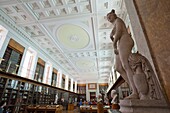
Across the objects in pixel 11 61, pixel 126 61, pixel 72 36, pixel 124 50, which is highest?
pixel 72 36

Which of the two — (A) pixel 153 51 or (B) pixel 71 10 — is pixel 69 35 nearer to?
(B) pixel 71 10

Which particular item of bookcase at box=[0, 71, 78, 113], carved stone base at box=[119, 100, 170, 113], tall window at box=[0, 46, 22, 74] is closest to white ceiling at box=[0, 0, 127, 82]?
tall window at box=[0, 46, 22, 74]

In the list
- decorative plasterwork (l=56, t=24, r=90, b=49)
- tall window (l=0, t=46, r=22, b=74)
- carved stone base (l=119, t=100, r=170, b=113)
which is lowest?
carved stone base (l=119, t=100, r=170, b=113)

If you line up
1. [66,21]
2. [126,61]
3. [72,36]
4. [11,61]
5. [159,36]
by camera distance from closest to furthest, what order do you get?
[159,36] → [126,61] → [11,61] → [66,21] → [72,36]

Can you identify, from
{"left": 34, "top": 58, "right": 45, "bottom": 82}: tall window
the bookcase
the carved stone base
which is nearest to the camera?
the carved stone base

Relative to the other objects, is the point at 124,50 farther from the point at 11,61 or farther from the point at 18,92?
the point at 11,61

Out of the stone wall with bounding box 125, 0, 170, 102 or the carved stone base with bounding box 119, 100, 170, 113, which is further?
the stone wall with bounding box 125, 0, 170, 102

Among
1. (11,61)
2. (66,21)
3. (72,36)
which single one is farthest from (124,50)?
(11,61)

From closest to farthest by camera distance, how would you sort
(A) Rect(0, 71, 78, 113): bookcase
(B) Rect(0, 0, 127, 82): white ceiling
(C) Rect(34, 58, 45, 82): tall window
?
(A) Rect(0, 71, 78, 113): bookcase < (B) Rect(0, 0, 127, 82): white ceiling < (C) Rect(34, 58, 45, 82): tall window

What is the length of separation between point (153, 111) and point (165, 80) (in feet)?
1.36

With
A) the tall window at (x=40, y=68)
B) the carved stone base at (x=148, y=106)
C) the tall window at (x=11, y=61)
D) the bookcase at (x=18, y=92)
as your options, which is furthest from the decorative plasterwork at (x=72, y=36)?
the carved stone base at (x=148, y=106)

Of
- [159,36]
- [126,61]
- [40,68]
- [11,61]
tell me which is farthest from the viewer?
[40,68]

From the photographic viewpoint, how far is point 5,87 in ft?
16.1

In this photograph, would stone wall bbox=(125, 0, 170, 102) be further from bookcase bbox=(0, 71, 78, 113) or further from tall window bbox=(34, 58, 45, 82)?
tall window bbox=(34, 58, 45, 82)
